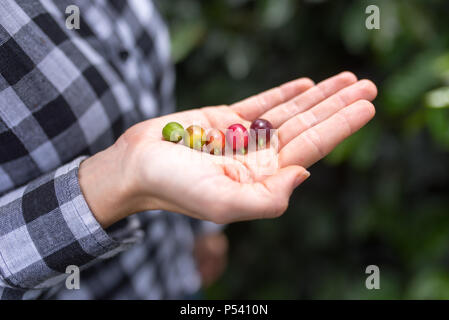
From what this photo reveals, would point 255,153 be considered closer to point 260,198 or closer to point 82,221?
point 260,198

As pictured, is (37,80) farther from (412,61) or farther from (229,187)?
(412,61)

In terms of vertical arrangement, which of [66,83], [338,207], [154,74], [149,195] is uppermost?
[154,74]

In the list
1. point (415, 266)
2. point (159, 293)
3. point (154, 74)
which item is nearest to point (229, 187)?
point (159, 293)

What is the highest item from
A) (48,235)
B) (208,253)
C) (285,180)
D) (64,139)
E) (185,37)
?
(185,37)

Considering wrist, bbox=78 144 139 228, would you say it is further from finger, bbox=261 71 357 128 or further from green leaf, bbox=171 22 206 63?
green leaf, bbox=171 22 206 63

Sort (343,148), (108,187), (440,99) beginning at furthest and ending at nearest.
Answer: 1. (343,148)
2. (440,99)
3. (108,187)

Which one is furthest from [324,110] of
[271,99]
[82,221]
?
[82,221]
